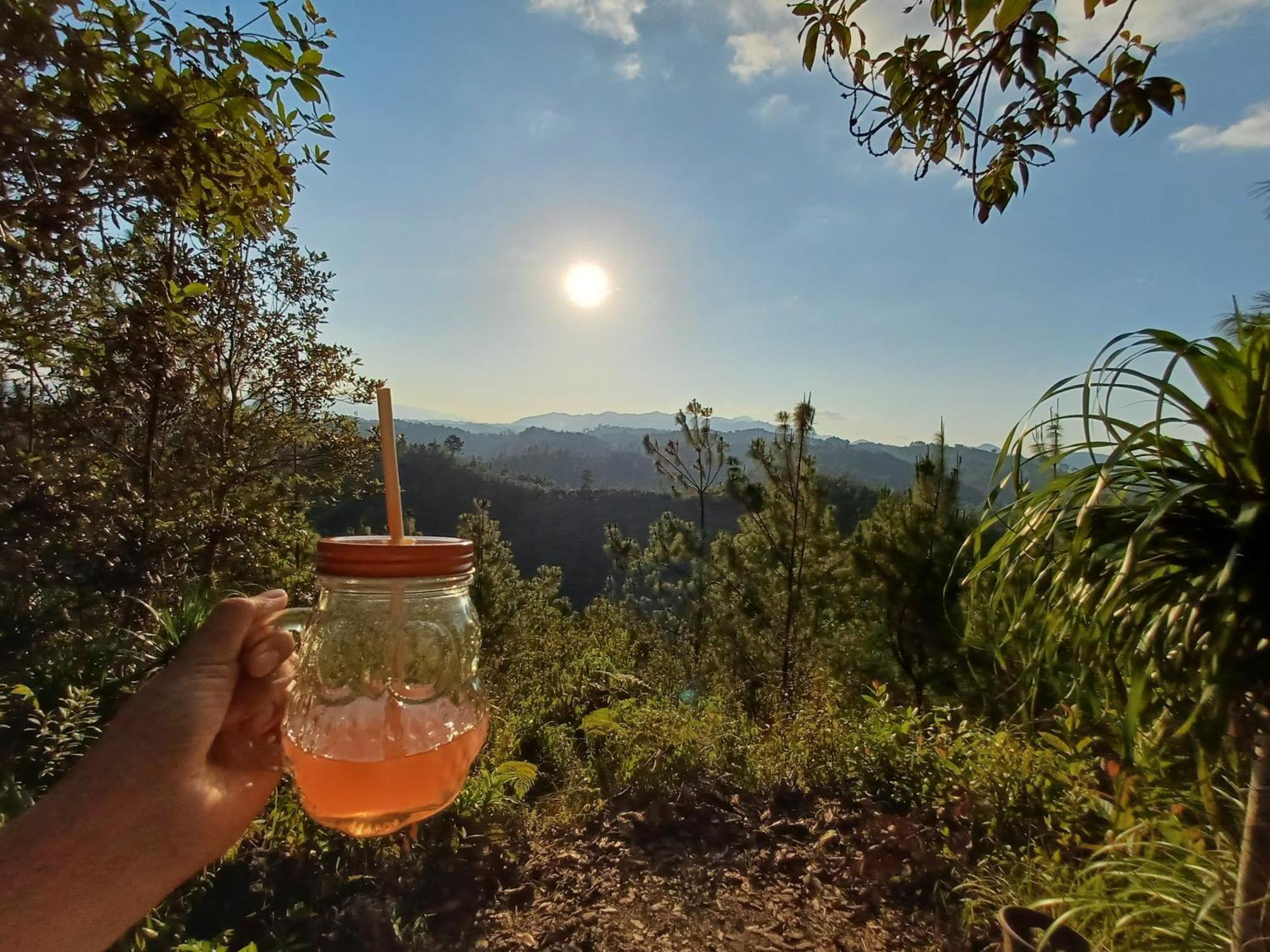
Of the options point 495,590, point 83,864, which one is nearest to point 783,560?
point 495,590

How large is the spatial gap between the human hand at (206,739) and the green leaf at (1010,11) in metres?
1.21

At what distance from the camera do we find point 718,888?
8.77ft

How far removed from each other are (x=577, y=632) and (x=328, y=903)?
8.34 m

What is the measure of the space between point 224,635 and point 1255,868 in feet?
6.51

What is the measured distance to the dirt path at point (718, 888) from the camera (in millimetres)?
2385

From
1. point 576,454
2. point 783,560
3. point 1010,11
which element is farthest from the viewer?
point 576,454

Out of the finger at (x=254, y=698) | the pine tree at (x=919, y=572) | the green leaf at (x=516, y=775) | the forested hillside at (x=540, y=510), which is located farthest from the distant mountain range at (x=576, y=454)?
the finger at (x=254, y=698)

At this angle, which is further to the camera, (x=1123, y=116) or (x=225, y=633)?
(x=1123, y=116)

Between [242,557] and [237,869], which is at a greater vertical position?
[242,557]

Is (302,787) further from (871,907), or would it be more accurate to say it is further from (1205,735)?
(871,907)

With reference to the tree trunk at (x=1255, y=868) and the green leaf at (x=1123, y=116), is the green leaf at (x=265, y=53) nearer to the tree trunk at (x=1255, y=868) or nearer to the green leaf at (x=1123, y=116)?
the green leaf at (x=1123, y=116)

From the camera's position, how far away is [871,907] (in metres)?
2.50

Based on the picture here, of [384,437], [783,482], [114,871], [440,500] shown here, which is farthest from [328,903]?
[440,500]

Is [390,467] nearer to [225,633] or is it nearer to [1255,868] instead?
[225,633]
